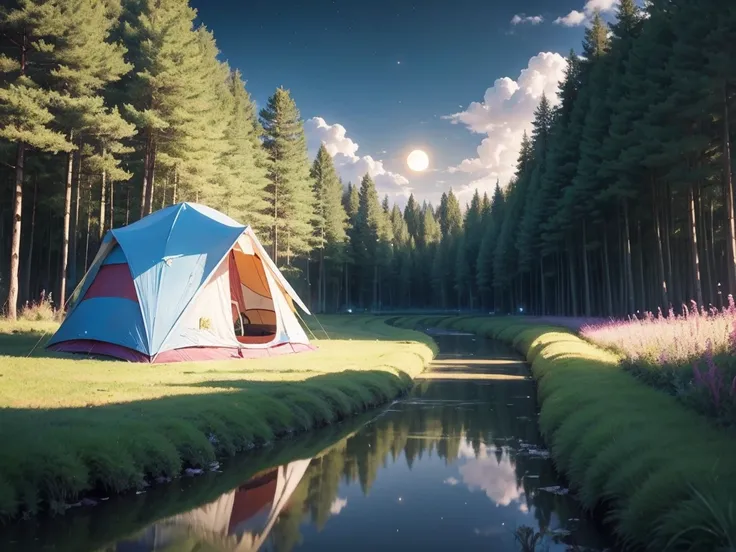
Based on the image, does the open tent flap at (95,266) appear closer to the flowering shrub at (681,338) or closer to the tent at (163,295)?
the tent at (163,295)

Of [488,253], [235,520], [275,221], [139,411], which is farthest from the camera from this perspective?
[488,253]

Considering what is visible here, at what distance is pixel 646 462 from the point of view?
6527mm

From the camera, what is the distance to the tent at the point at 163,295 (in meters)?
17.8

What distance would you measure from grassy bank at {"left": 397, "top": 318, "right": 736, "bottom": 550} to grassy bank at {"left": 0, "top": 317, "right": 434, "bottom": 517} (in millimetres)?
5379

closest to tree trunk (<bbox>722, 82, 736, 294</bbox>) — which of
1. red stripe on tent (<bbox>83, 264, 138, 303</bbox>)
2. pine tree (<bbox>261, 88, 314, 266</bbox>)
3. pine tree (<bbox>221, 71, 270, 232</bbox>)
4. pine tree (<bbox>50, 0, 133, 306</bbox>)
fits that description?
red stripe on tent (<bbox>83, 264, 138, 303</bbox>)

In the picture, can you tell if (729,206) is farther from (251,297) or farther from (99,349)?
(99,349)

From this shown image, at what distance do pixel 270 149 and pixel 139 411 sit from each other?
137 feet

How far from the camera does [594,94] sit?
37.6 meters

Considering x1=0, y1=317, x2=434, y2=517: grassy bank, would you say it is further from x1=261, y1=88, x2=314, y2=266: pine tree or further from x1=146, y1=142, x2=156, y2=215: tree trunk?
x1=261, y1=88, x2=314, y2=266: pine tree

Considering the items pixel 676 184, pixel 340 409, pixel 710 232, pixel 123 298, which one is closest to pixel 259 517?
pixel 340 409

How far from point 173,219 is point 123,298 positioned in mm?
3413

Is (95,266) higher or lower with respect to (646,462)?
higher

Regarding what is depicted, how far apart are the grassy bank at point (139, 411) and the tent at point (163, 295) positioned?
1.08 meters

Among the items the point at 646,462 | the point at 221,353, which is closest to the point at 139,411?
the point at 646,462
